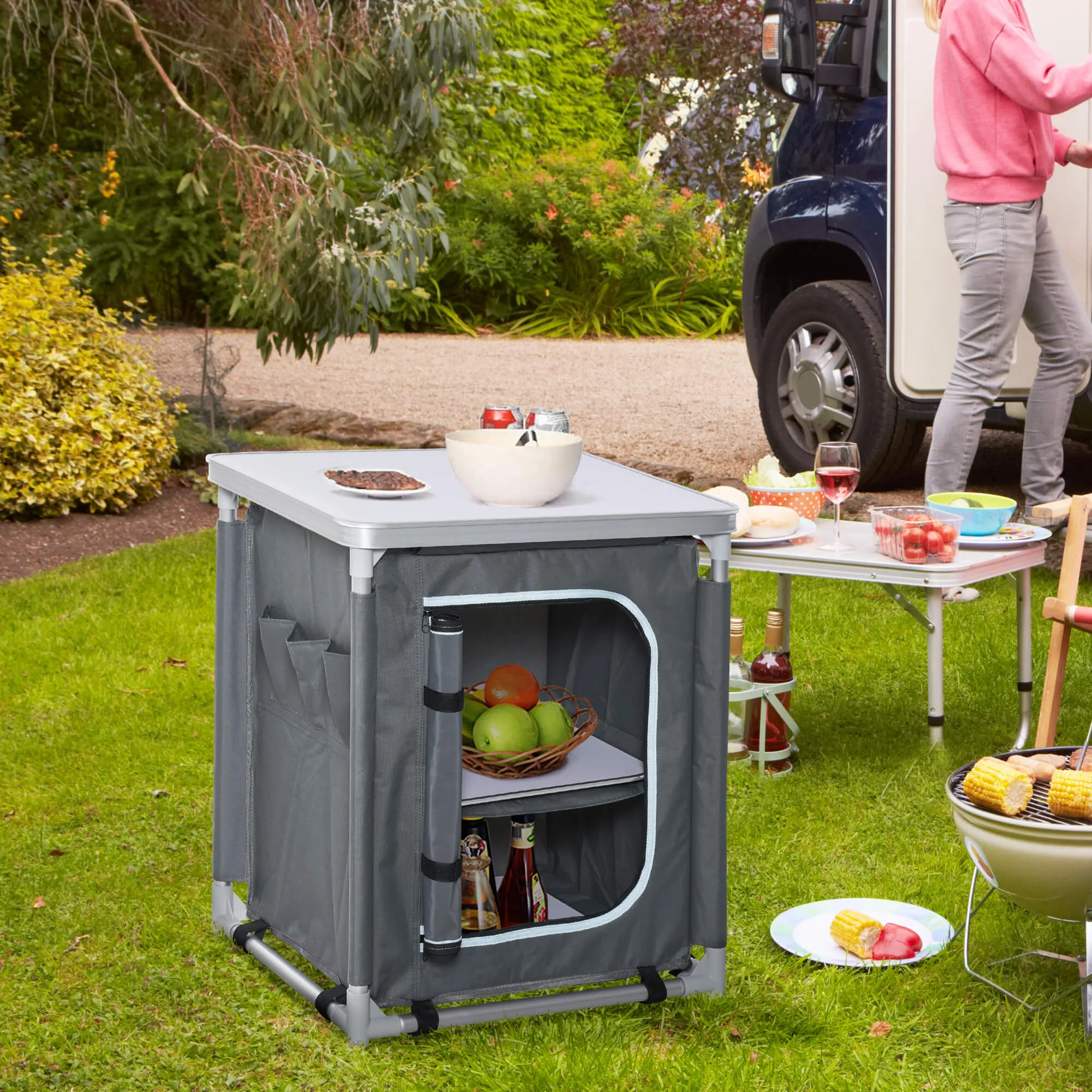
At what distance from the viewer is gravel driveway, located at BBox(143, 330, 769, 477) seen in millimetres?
8977

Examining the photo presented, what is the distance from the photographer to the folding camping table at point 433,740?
236cm

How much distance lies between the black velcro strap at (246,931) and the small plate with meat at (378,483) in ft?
2.93

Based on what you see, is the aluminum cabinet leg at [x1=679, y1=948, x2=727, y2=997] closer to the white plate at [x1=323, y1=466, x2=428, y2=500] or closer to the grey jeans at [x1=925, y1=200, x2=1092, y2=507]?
the white plate at [x1=323, y1=466, x2=428, y2=500]

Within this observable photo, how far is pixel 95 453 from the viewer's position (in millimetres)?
6559

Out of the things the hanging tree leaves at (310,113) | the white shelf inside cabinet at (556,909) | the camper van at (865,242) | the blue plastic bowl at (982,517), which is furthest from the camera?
the hanging tree leaves at (310,113)

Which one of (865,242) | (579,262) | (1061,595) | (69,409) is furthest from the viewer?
(579,262)

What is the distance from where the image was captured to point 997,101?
4.55 meters

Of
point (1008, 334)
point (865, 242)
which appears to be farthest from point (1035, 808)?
point (865, 242)

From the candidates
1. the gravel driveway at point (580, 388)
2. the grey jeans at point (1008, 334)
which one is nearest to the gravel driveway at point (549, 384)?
the gravel driveway at point (580, 388)

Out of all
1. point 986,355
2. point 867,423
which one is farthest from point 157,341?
point 986,355

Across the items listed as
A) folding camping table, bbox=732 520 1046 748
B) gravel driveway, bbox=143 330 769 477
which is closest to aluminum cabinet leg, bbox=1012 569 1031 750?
folding camping table, bbox=732 520 1046 748

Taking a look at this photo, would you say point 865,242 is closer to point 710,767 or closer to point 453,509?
point 710,767

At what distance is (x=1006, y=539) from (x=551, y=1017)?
1758 millimetres

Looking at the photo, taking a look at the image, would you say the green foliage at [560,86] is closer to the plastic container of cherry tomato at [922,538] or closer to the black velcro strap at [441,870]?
the plastic container of cherry tomato at [922,538]
